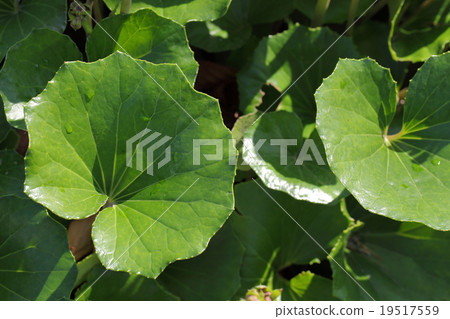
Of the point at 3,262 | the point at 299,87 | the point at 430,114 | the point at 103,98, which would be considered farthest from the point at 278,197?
the point at 3,262

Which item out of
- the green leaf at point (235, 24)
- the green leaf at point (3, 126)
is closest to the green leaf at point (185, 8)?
the green leaf at point (235, 24)

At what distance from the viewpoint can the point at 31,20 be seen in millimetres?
1022

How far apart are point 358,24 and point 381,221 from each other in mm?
595

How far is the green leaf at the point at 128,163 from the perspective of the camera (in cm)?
81

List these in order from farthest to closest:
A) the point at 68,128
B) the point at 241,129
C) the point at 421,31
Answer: the point at 421,31 < the point at 241,129 < the point at 68,128

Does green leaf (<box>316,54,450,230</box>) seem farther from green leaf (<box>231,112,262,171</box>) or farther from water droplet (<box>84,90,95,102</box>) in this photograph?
water droplet (<box>84,90,95,102</box>)

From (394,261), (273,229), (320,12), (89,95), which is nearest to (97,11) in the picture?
(89,95)

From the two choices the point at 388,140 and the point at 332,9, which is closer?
the point at 388,140

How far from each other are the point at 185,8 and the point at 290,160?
44 cm

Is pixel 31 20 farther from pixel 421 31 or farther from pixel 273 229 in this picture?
pixel 421 31

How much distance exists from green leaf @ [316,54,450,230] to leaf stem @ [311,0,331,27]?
31 cm

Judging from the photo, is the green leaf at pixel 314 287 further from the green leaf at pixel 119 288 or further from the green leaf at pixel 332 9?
the green leaf at pixel 332 9

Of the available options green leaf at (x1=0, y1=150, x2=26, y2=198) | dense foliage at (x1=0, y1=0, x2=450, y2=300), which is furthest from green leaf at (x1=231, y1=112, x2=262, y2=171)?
green leaf at (x1=0, y1=150, x2=26, y2=198)
